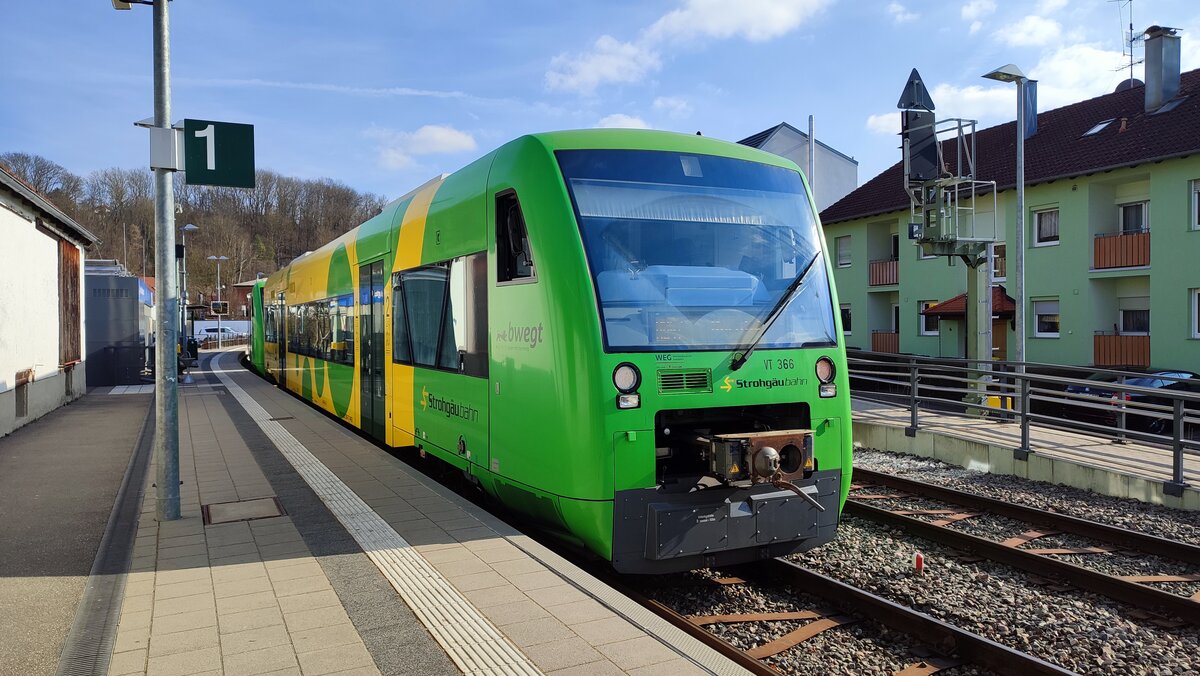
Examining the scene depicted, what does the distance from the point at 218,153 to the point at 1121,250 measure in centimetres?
2513

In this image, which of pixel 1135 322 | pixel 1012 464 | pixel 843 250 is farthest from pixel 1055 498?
pixel 843 250

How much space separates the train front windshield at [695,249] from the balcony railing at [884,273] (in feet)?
90.4

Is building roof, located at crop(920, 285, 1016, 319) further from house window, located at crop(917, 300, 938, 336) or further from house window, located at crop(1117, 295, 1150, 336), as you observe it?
house window, located at crop(1117, 295, 1150, 336)

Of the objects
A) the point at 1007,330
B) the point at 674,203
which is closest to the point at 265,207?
the point at 1007,330

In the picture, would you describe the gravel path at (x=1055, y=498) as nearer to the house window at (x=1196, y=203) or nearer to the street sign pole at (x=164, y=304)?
the street sign pole at (x=164, y=304)

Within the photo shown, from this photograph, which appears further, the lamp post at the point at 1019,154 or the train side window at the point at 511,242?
the lamp post at the point at 1019,154

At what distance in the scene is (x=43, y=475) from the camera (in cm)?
991

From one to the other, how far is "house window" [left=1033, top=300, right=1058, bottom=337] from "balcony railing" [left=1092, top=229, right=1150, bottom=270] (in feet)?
6.21

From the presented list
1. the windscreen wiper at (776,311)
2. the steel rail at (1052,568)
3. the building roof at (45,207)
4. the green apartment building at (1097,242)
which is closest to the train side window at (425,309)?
the windscreen wiper at (776,311)

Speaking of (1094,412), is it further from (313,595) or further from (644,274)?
(313,595)

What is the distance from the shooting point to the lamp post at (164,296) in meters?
6.97

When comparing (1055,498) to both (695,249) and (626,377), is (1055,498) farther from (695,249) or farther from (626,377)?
(626,377)

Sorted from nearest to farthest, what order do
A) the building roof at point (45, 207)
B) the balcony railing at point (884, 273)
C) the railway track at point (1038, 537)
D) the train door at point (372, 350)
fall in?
the railway track at point (1038, 537), the train door at point (372, 350), the building roof at point (45, 207), the balcony railing at point (884, 273)

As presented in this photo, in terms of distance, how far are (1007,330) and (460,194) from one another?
24.5 m
